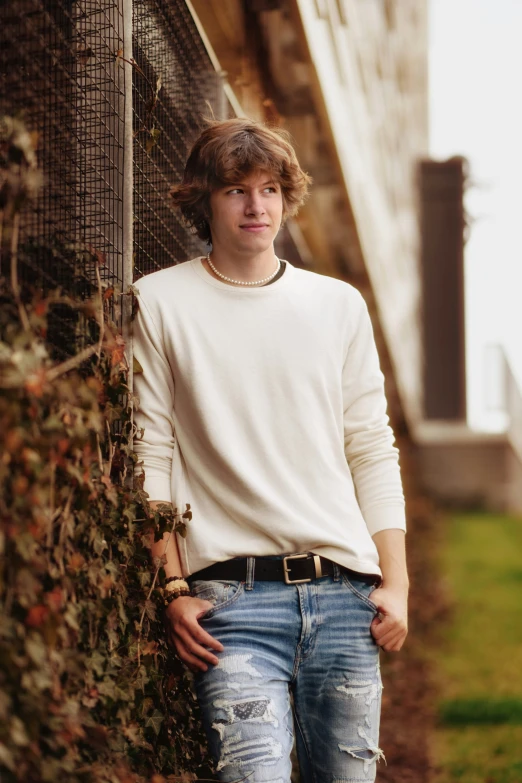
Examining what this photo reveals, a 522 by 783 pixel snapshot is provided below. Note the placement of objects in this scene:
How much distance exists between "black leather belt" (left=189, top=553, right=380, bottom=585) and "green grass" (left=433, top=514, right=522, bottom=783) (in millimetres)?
3259

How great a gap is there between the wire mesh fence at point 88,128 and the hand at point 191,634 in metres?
0.64

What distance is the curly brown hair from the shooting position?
272 cm

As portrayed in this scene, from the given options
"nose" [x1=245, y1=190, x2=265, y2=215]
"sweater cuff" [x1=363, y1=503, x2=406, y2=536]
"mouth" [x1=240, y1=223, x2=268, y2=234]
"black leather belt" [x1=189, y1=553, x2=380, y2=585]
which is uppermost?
"nose" [x1=245, y1=190, x2=265, y2=215]

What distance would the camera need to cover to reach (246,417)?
103 inches

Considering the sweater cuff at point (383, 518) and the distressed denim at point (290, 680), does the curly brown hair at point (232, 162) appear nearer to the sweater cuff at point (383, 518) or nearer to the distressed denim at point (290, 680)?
the sweater cuff at point (383, 518)

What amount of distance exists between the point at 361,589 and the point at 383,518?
0.83 ft

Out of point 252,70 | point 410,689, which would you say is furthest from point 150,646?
point 410,689

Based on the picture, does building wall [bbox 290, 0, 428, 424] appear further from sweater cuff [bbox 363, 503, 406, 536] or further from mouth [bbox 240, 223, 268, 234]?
sweater cuff [bbox 363, 503, 406, 536]

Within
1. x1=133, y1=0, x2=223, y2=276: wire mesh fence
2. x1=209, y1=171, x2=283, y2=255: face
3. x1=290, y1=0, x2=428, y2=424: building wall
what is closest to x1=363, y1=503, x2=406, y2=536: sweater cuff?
x1=209, y1=171, x2=283, y2=255: face

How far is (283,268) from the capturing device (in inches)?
112

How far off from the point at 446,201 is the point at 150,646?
51.4ft

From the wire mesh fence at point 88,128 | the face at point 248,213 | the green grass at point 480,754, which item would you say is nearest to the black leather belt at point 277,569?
the wire mesh fence at point 88,128

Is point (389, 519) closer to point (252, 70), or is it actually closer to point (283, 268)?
point (283, 268)

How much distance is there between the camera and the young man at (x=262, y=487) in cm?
250
